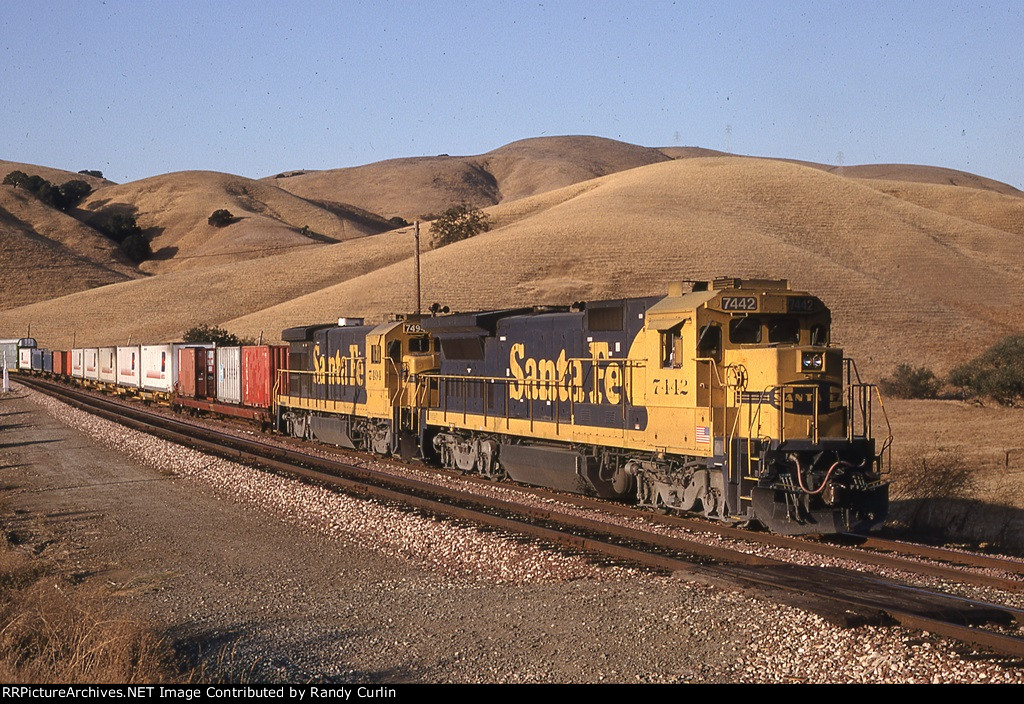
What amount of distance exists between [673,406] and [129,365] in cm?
4582

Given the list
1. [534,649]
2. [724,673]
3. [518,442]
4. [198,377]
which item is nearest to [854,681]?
[724,673]

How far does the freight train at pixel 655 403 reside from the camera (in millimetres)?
14078

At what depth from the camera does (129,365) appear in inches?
2163

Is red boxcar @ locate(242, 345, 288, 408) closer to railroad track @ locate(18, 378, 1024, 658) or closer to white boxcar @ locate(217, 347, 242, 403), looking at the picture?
white boxcar @ locate(217, 347, 242, 403)

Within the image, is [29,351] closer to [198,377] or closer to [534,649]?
[198,377]

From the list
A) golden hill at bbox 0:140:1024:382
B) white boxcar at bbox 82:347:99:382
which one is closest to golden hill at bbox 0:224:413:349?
golden hill at bbox 0:140:1024:382

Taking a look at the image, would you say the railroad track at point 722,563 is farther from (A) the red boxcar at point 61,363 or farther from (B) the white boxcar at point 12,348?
(B) the white boxcar at point 12,348

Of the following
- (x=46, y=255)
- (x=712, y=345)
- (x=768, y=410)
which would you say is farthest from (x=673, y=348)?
(x=46, y=255)

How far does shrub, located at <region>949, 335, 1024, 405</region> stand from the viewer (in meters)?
36.4

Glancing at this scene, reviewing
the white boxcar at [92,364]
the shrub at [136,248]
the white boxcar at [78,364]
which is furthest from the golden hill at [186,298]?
the shrub at [136,248]

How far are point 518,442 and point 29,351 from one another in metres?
76.5

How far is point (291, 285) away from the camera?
108 m

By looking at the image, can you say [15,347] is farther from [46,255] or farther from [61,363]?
[46,255]

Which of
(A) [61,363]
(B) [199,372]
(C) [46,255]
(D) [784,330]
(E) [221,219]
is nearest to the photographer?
(D) [784,330]
